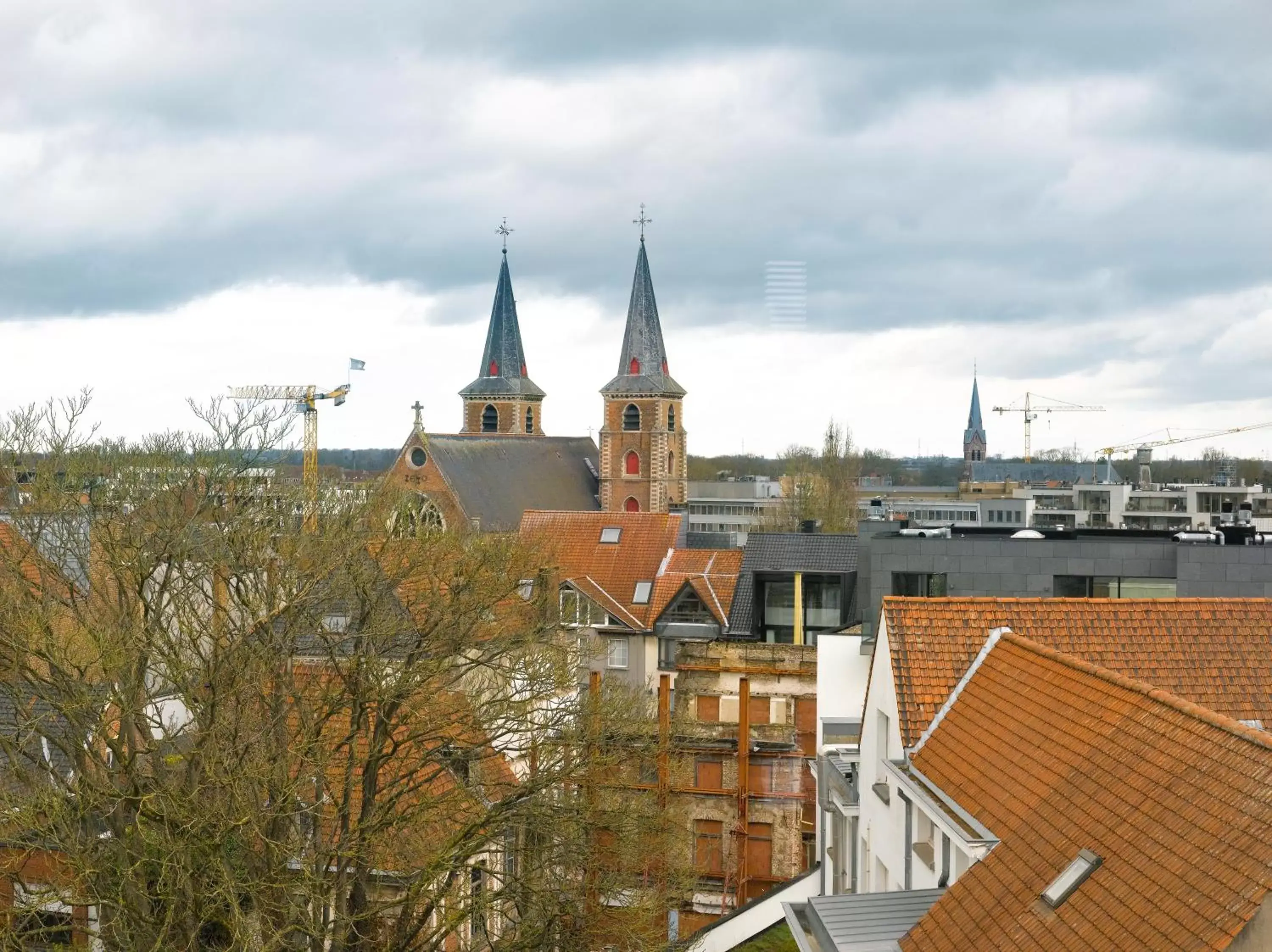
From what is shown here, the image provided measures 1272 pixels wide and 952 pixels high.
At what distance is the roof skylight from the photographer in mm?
9078

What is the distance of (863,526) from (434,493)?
41.0 metres

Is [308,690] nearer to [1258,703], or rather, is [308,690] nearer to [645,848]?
[645,848]

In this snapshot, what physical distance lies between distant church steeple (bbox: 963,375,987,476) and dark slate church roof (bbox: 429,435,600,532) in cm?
10424

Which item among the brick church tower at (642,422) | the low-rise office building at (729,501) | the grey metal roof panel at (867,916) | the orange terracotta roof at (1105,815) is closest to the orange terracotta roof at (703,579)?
the orange terracotta roof at (1105,815)

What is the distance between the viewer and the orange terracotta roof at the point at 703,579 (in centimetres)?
4012

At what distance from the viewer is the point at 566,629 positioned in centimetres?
2311

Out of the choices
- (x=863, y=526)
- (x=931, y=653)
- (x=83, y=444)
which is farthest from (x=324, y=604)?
(x=863, y=526)

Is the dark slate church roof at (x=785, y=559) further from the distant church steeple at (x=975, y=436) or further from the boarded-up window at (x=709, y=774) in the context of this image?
the distant church steeple at (x=975, y=436)

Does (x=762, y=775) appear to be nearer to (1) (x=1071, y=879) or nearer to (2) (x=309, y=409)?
(1) (x=1071, y=879)

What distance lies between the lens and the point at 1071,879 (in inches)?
362

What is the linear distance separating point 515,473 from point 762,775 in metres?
48.1

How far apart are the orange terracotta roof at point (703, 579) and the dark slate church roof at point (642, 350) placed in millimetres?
41871

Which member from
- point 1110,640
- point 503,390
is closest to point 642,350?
point 503,390

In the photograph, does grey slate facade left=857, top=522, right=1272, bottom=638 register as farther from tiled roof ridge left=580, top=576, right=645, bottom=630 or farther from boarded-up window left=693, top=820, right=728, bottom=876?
tiled roof ridge left=580, top=576, right=645, bottom=630
